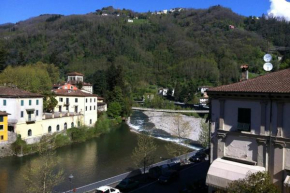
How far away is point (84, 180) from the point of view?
26.6 metres

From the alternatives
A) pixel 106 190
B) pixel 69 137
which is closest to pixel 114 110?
pixel 69 137

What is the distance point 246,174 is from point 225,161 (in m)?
1.48

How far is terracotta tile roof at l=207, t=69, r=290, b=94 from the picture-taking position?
44.3 feet

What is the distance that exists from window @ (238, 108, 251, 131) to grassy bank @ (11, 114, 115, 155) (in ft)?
92.3

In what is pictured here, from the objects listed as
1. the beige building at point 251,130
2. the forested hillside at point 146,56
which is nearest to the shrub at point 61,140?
the beige building at point 251,130

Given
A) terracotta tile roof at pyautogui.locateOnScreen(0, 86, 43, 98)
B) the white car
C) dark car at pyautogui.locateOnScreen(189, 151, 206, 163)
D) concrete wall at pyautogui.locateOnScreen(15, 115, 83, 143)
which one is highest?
terracotta tile roof at pyautogui.locateOnScreen(0, 86, 43, 98)

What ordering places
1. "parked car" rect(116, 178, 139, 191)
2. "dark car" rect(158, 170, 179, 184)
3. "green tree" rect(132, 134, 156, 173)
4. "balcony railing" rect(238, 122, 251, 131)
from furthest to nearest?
"green tree" rect(132, 134, 156, 173), "dark car" rect(158, 170, 179, 184), "parked car" rect(116, 178, 139, 191), "balcony railing" rect(238, 122, 251, 131)

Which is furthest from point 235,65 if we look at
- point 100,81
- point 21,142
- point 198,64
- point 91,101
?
point 21,142

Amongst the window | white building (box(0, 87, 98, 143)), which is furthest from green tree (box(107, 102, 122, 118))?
the window

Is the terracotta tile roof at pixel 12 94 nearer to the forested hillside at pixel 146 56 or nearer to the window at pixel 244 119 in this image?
the window at pixel 244 119

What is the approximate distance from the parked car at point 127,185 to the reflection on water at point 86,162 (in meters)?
5.38

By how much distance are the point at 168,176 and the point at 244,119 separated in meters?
10.7

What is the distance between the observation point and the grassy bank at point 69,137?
35.2 metres

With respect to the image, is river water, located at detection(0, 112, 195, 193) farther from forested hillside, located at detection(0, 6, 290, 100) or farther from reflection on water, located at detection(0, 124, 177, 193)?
forested hillside, located at detection(0, 6, 290, 100)
